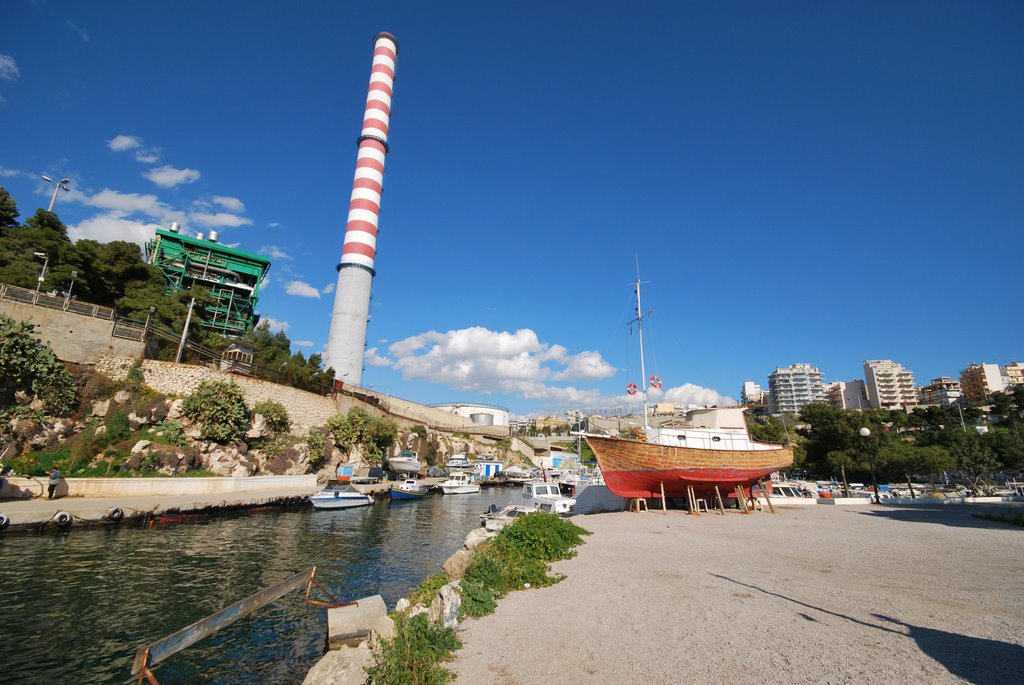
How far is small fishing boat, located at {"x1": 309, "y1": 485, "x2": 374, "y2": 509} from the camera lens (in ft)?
90.8

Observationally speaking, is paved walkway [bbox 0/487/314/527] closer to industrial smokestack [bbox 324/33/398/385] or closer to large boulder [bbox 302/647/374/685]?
large boulder [bbox 302/647/374/685]

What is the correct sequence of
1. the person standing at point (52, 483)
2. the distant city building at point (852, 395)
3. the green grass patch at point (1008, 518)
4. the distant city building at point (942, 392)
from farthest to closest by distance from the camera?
the distant city building at point (852, 395) → the distant city building at point (942, 392) → the person standing at point (52, 483) → the green grass patch at point (1008, 518)

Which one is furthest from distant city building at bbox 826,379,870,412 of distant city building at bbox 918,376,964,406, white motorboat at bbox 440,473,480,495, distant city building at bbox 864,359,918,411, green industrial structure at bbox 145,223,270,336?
green industrial structure at bbox 145,223,270,336

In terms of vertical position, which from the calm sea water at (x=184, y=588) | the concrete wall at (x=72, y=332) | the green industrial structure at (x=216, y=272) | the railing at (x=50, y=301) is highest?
the green industrial structure at (x=216, y=272)

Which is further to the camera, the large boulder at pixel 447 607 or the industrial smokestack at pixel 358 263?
the industrial smokestack at pixel 358 263

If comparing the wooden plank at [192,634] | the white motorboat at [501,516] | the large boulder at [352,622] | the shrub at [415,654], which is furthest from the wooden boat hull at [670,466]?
the wooden plank at [192,634]

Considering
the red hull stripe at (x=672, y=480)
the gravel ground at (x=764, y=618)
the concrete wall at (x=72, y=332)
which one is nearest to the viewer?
the gravel ground at (x=764, y=618)

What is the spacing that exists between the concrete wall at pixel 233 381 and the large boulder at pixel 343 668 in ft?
105

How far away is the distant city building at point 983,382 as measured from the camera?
4301 inches

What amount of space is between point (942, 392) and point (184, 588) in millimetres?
176194

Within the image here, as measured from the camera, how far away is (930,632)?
5.90 metres

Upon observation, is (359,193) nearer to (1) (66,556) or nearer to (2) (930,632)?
(1) (66,556)

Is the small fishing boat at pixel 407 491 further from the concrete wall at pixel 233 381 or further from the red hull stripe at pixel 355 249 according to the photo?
the red hull stripe at pixel 355 249

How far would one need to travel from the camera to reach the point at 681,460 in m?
21.2
